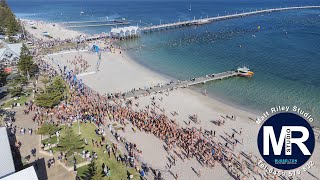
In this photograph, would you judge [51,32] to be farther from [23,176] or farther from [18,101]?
[23,176]

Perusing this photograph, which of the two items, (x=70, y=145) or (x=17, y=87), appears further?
(x=17, y=87)

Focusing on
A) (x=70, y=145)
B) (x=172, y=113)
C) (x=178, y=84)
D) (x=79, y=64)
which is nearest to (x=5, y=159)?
(x=70, y=145)

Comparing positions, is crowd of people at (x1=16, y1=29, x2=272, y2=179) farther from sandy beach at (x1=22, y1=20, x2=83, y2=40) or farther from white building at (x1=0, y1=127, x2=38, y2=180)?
sandy beach at (x1=22, y1=20, x2=83, y2=40)

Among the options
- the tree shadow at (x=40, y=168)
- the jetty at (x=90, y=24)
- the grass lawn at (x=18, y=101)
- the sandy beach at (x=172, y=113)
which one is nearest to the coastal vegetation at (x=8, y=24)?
the sandy beach at (x=172, y=113)

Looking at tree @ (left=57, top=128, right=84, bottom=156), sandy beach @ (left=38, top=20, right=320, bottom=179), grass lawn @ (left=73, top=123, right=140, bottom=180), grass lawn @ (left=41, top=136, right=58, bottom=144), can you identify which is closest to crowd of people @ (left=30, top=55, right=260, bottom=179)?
sandy beach @ (left=38, top=20, right=320, bottom=179)

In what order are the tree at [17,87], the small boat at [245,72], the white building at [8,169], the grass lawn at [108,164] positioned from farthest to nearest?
the small boat at [245,72], the tree at [17,87], the grass lawn at [108,164], the white building at [8,169]

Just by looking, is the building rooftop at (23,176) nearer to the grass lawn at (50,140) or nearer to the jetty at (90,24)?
the grass lawn at (50,140)
